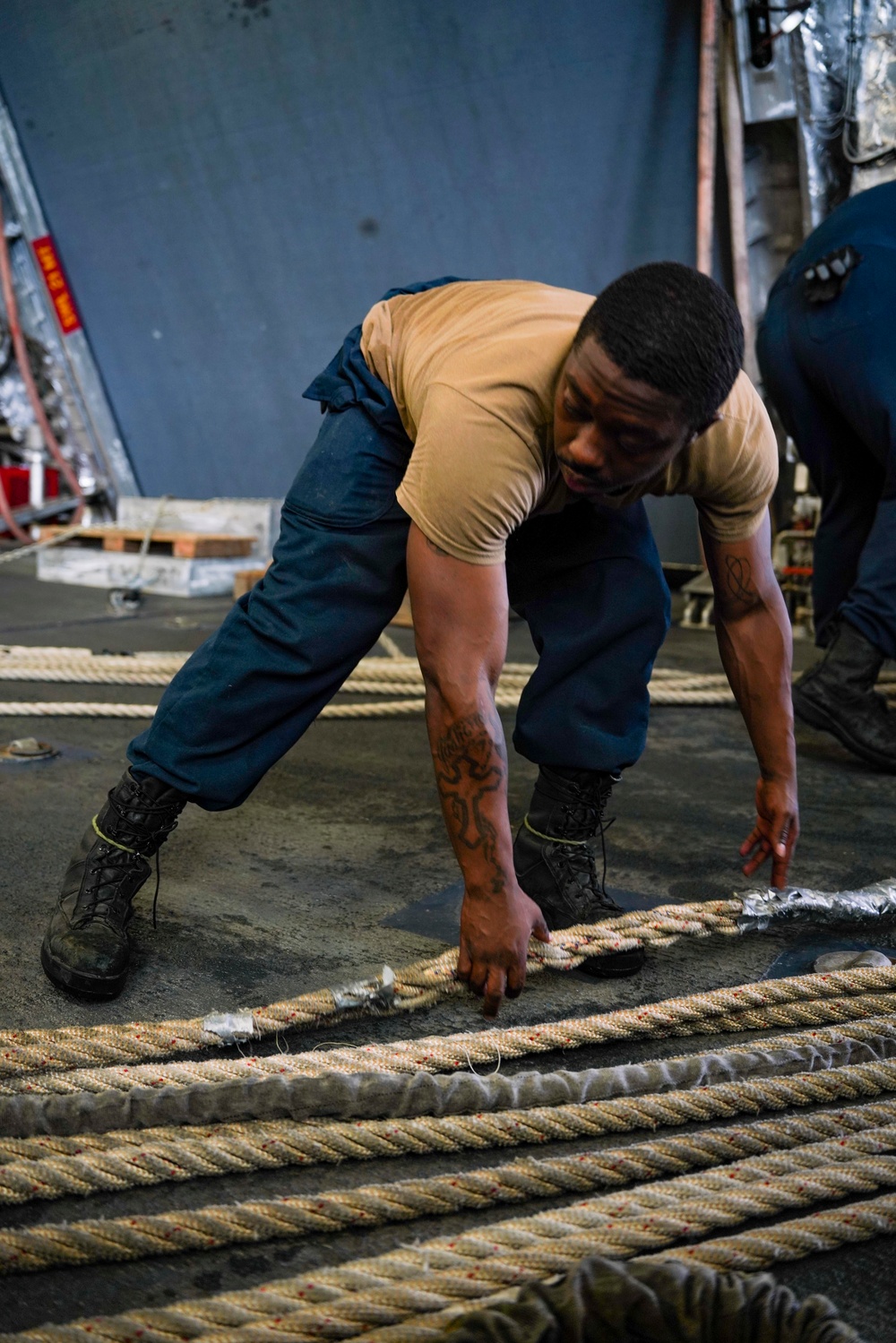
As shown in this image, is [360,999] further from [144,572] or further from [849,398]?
[144,572]

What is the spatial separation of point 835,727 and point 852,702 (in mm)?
71

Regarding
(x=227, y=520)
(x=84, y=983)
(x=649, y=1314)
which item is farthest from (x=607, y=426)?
(x=227, y=520)

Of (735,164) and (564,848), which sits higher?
(735,164)

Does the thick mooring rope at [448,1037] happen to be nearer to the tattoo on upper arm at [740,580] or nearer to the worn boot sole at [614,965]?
the worn boot sole at [614,965]

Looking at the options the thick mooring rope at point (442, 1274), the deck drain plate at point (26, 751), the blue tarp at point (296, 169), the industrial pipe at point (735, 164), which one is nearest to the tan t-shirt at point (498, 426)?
the thick mooring rope at point (442, 1274)

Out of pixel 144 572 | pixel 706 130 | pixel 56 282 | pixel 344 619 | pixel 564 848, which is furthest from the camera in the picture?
pixel 56 282

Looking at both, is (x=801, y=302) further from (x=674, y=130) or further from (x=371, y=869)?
(x=674, y=130)

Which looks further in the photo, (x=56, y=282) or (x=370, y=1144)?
(x=56, y=282)

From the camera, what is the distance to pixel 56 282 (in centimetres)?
730

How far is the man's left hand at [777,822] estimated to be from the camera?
1587 mm

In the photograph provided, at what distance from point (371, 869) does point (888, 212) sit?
6.77 ft

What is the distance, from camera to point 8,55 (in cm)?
677

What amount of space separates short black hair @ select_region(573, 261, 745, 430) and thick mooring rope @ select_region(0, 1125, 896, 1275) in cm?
78

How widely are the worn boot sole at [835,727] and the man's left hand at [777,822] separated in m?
1.00
